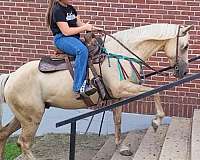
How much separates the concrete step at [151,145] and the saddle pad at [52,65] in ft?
4.76

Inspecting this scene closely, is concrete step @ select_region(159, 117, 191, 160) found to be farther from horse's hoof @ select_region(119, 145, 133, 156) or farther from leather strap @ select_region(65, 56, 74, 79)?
leather strap @ select_region(65, 56, 74, 79)

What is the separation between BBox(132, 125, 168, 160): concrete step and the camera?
265 inches

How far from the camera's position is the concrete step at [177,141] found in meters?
6.43

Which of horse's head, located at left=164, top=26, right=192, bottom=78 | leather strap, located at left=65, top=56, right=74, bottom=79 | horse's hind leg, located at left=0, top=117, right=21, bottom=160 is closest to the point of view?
horse's head, located at left=164, top=26, right=192, bottom=78

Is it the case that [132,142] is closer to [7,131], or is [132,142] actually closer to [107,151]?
[107,151]

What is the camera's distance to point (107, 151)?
25.8 ft

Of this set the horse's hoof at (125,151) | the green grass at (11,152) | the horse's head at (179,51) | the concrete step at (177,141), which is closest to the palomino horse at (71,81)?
the horse's head at (179,51)

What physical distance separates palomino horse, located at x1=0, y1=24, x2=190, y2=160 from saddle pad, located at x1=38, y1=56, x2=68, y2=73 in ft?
0.21

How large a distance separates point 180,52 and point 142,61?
0.48 m

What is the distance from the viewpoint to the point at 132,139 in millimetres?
8078

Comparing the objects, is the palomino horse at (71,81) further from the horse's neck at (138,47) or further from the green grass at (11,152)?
the green grass at (11,152)

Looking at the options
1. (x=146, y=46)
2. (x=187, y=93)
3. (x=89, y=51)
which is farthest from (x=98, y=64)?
(x=187, y=93)

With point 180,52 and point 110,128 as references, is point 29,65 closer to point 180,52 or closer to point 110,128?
point 180,52

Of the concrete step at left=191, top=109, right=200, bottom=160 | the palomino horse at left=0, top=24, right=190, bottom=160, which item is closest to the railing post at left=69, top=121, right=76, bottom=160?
the palomino horse at left=0, top=24, right=190, bottom=160
